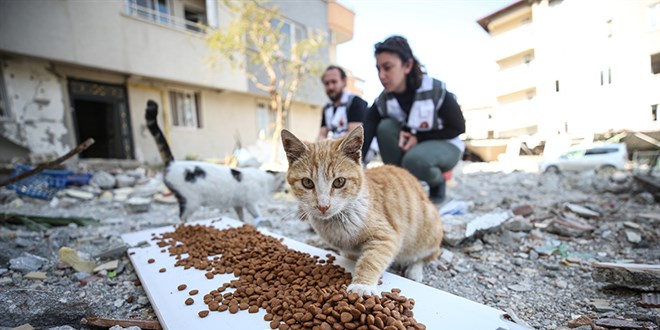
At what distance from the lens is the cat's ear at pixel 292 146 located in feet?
4.99

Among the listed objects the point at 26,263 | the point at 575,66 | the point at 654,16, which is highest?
the point at 654,16

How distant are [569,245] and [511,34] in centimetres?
179

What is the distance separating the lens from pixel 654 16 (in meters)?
1.65

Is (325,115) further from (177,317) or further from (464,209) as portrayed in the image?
(177,317)

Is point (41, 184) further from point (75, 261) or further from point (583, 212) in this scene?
point (583, 212)

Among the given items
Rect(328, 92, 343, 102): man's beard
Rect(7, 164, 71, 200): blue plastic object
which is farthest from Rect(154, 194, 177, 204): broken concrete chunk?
Rect(328, 92, 343, 102): man's beard

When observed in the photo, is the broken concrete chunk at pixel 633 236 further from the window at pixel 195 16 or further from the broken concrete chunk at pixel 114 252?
the window at pixel 195 16

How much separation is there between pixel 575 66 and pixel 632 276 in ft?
4.61

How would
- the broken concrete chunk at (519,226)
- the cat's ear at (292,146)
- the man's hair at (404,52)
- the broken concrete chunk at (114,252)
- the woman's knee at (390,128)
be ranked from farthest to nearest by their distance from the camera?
the woman's knee at (390,128) < the man's hair at (404,52) < the broken concrete chunk at (519,226) < the broken concrete chunk at (114,252) < the cat's ear at (292,146)

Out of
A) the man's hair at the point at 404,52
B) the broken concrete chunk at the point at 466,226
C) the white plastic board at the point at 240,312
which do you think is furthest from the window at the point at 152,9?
the broken concrete chunk at the point at 466,226

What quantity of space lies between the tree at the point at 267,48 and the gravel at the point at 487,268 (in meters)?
5.20

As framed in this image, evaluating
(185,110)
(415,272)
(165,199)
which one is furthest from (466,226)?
(185,110)

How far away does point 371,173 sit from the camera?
6.43ft

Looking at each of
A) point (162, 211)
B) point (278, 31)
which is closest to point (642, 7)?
point (162, 211)
